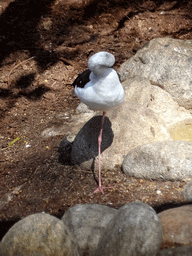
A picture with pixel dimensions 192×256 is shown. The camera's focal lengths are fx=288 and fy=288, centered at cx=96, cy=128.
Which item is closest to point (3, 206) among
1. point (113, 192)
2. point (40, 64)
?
point (113, 192)

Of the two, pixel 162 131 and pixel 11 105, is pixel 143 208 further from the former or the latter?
pixel 11 105

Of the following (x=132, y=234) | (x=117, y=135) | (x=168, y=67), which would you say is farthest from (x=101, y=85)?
(x=168, y=67)

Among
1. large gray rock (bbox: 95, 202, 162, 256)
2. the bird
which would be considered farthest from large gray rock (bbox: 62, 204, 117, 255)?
the bird

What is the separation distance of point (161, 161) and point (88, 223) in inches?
47.9

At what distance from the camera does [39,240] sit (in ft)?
6.91

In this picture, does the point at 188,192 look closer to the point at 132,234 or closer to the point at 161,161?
the point at 161,161

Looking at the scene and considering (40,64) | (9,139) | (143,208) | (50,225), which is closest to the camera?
(50,225)

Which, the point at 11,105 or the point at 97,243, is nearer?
the point at 97,243

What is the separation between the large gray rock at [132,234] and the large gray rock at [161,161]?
105cm

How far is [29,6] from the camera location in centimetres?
655

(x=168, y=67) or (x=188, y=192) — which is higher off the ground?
(x=168, y=67)

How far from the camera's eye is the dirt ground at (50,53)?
438 cm

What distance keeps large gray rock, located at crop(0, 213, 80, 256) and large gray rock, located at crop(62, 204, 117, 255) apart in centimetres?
23

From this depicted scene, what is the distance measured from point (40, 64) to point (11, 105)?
1089 millimetres
